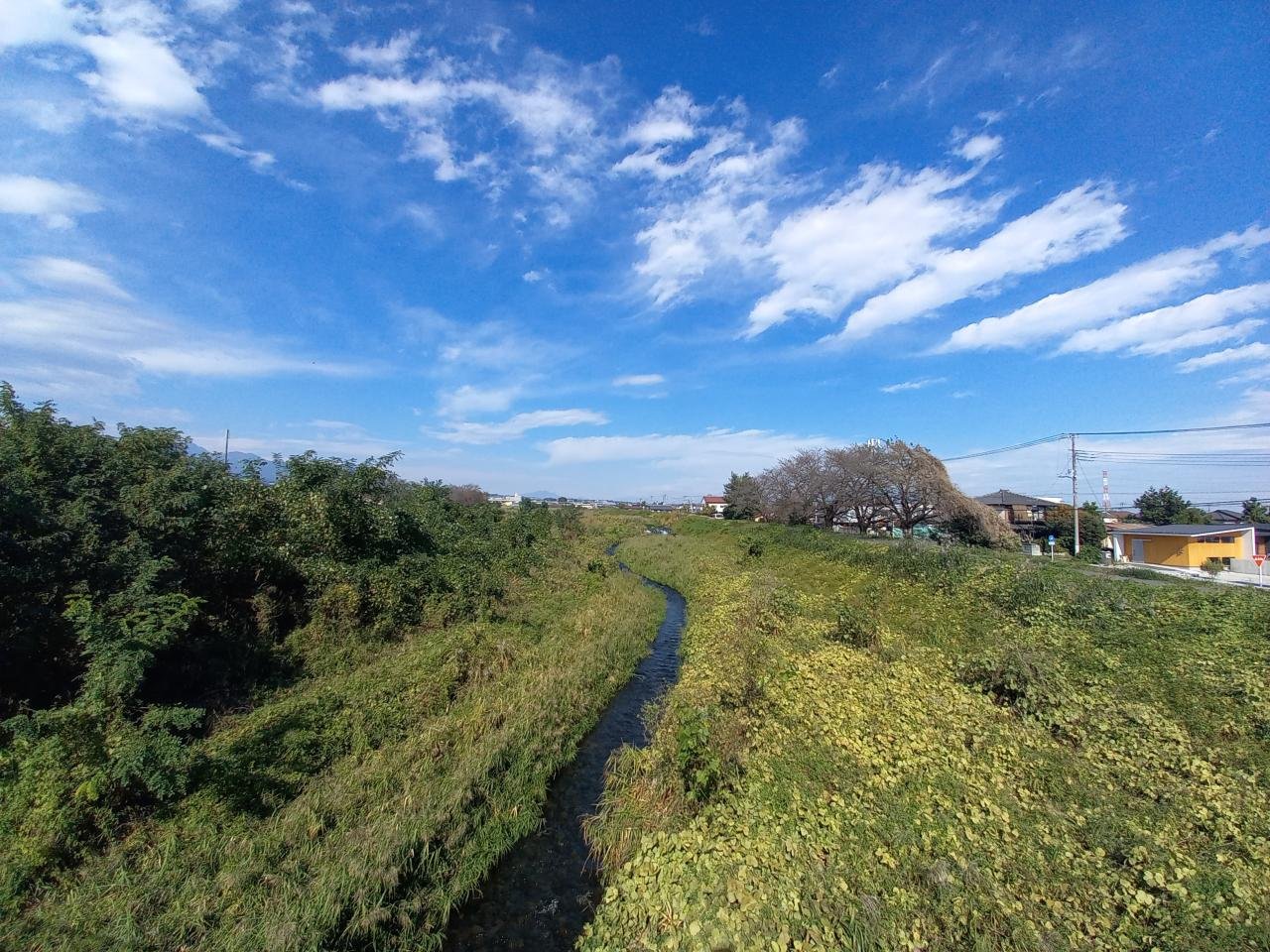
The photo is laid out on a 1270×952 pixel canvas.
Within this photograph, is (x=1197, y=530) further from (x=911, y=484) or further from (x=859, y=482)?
(x=859, y=482)

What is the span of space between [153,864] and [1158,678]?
18.2 m

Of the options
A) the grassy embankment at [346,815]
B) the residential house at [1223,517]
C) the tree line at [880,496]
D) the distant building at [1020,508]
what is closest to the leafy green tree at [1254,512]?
the residential house at [1223,517]

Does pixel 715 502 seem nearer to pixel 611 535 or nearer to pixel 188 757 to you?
pixel 611 535

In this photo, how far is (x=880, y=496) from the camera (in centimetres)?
4262

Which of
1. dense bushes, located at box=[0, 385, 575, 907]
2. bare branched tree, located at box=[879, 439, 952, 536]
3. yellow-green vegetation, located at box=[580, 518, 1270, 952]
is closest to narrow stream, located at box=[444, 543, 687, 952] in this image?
yellow-green vegetation, located at box=[580, 518, 1270, 952]

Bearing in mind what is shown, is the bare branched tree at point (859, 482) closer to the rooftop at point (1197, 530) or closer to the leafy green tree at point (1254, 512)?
the rooftop at point (1197, 530)

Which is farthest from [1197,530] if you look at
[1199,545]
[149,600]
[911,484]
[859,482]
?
[149,600]

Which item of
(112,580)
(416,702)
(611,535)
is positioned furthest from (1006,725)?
(611,535)

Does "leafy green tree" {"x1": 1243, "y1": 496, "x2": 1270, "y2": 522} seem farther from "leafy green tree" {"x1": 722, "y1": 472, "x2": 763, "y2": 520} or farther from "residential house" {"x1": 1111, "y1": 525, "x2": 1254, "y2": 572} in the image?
"leafy green tree" {"x1": 722, "y1": 472, "x2": 763, "y2": 520}

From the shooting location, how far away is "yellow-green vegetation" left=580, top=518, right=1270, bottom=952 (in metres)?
6.00

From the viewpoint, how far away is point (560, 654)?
51.8 ft

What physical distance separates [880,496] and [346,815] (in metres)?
42.7

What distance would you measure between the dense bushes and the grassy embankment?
0.72 m

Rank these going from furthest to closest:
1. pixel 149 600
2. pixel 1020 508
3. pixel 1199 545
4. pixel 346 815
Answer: pixel 1020 508
pixel 1199 545
pixel 149 600
pixel 346 815
